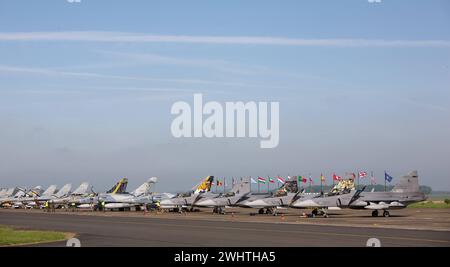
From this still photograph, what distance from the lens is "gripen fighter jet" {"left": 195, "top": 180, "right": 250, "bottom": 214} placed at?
241ft

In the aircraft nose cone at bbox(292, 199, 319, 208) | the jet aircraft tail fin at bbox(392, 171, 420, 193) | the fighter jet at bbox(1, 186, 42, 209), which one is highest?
the jet aircraft tail fin at bbox(392, 171, 420, 193)

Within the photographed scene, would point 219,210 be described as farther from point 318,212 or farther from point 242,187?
point 318,212

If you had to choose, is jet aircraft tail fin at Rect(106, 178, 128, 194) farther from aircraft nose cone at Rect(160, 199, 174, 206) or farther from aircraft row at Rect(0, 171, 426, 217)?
aircraft nose cone at Rect(160, 199, 174, 206)

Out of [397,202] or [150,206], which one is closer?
[397,202]

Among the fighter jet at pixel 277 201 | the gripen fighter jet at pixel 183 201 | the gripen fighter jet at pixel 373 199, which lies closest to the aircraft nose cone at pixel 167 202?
the gripen fighter jet at pixel 183 201

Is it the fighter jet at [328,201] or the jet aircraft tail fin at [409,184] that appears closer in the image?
the fighter jet at [328,201]

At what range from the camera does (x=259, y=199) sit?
69625mm

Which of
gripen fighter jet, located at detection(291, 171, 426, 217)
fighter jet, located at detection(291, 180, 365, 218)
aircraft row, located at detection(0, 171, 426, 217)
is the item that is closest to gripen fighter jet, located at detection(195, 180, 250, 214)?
aircraft row, located at detection(0, 171, 426, 217)

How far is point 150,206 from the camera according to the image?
90.9 m

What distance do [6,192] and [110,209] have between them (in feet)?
226

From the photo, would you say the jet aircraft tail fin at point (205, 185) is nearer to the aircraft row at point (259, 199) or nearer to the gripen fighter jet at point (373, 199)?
the aircraft row at point (259, 199)

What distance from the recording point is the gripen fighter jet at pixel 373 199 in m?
60.1
